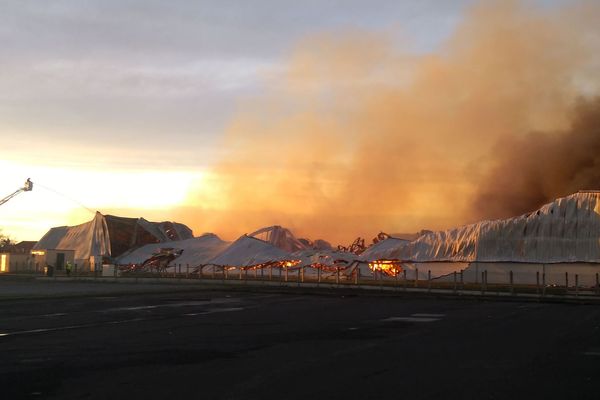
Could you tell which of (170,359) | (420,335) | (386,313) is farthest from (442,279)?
(170,359)

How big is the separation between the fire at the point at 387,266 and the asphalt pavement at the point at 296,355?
32.5 metres

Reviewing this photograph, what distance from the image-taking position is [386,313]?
22.1 m

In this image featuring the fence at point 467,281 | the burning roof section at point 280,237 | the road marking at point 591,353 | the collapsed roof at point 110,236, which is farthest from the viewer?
the collapsed roof at point 110,236

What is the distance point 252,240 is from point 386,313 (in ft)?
176

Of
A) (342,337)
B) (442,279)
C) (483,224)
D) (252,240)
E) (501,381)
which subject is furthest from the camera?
(252,240)

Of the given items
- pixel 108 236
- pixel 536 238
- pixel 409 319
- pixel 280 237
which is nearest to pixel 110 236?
pixel 108 236

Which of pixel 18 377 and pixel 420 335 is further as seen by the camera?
pixel 420 335

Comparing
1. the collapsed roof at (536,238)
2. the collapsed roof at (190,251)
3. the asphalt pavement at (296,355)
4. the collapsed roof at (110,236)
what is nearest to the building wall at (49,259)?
the collapsed roof at (190,251)

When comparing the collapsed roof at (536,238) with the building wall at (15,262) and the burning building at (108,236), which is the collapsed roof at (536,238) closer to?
the building wall at (15,262)

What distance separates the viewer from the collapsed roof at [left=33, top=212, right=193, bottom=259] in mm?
94188

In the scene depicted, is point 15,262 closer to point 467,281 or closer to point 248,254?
point 248,254

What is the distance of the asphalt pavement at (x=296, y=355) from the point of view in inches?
344

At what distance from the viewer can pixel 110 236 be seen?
9388cm

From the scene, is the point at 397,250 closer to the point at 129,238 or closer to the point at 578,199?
the point at 578,199
